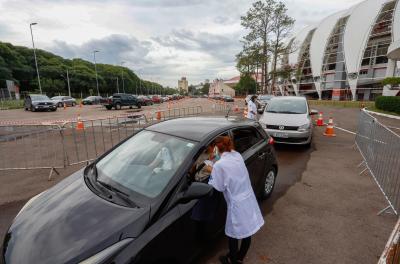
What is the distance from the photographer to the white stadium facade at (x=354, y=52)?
44625 millimetres

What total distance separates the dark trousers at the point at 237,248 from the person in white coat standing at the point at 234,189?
67 mm

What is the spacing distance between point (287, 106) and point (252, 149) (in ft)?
19.4

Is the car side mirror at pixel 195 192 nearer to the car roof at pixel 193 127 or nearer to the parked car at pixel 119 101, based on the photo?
the car roof at pixel 193 127

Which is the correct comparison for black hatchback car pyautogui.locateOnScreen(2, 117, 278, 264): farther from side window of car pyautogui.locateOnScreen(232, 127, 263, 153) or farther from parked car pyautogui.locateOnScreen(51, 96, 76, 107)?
parked car pyautogui.locateOnScreen(51, 96, 76, 107)

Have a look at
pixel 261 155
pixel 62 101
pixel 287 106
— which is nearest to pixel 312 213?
pixel 261 155

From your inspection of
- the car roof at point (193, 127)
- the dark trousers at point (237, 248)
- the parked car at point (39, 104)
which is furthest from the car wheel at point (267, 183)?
the parked car at point (39, 104)

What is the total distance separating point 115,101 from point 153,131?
2617 centimetres

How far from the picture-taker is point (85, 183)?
276 cm

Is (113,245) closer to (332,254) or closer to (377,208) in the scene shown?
(332,254)

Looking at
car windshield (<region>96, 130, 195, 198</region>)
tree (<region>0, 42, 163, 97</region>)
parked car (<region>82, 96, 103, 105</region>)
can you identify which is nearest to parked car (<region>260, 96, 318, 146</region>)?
car windshield (<region>96, 130, 195, 198</region>)

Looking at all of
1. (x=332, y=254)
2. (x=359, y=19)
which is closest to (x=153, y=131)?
(x=332, y=254)

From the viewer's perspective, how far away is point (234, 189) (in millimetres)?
2432

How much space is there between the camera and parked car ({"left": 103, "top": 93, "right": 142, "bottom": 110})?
27469 mm

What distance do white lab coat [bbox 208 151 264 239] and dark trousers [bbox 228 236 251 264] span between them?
6.2 inches
